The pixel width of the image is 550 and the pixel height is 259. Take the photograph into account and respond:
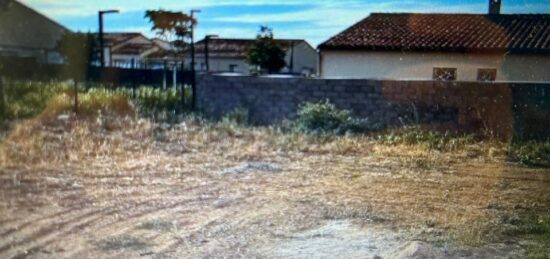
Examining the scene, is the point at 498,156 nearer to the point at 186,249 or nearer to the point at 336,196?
the point at 336,196

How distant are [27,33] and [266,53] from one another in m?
3.87

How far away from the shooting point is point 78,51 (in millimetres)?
11312

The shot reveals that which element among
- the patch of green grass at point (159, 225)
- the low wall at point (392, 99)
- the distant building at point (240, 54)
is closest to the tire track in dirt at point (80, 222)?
the patch of green grass at point (159, 225)

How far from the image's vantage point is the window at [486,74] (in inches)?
429

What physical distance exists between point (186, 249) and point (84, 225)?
1.10 m

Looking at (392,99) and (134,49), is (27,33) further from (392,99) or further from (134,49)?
(392,99)

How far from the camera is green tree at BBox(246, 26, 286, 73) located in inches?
363

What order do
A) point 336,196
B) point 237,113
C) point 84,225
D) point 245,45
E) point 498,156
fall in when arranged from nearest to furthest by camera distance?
point 84,225, point 336,196, point 245,45, point 498,156, point 237,113

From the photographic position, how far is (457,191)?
775 centimetres

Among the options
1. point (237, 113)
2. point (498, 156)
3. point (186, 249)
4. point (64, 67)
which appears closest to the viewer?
point (186, 249)

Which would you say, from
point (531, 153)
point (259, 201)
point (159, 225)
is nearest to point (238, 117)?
point (531, 153)

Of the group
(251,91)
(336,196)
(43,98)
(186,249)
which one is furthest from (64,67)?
(186,249)

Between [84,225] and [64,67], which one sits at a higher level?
[64,67]

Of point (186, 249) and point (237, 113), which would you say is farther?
point (237, 113)
